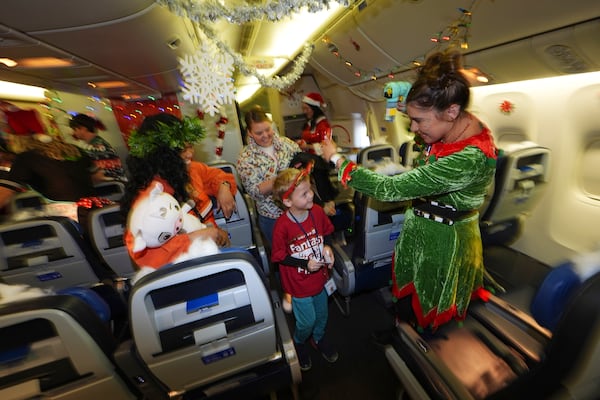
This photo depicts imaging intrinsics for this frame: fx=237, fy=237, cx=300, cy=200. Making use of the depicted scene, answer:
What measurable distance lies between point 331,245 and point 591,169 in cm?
310

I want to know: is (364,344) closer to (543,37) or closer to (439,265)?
(439,265)

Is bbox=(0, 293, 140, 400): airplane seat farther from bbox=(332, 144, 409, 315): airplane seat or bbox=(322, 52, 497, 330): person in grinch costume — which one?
bbox=(332, 144, 409, 315): airplane seat

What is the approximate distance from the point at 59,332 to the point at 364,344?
220 centimetres

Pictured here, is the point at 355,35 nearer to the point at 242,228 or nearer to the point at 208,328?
the point at 242,228

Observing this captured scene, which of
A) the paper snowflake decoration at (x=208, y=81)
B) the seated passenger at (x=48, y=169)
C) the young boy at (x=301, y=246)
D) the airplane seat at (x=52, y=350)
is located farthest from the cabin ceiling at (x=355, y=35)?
the airplane seat at (x=52, y=350)

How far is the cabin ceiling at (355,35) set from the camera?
5.12 feet

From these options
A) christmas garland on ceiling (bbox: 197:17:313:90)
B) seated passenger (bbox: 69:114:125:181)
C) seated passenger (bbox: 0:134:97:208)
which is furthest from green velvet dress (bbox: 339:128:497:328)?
seated passenger (bbox: 69:114:125:181)

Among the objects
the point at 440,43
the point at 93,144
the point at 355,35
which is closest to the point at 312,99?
the point at 355,35

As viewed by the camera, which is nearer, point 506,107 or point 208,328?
point 208,328

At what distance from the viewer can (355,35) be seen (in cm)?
324

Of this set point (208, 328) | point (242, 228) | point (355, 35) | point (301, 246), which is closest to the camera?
point (208, 328)

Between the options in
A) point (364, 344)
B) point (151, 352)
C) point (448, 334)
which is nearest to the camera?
point (151, 352)

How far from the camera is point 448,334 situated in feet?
5.65

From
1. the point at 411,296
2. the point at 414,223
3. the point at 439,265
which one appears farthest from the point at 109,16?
the point at 411,296
